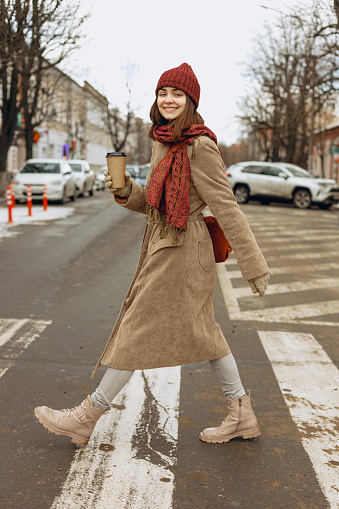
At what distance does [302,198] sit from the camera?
24.4 metres

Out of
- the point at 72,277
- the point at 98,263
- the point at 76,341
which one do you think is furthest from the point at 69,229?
the point at 76,341

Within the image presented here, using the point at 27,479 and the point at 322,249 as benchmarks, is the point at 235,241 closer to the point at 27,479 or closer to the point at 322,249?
the point at 27,479

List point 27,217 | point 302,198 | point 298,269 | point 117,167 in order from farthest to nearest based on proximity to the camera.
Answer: point 302,198 → point 27,217 → point 298,269 → point 117,167

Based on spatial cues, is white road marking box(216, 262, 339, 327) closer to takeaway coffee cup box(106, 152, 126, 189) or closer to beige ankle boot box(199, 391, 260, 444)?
beige ankle boot box(199, 391, 260, 444)

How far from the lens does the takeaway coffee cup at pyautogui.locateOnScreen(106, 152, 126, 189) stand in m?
3.14

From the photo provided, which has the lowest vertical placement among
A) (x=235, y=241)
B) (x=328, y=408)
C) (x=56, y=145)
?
(x=328, y=408)

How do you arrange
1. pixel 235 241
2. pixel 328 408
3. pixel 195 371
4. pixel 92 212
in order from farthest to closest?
1. pixel 92 212
2. pixel 195 371
3. pixel 328 408
4. pixel 235 241

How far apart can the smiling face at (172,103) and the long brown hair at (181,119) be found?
25 millimetres

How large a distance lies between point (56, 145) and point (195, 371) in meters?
56.9

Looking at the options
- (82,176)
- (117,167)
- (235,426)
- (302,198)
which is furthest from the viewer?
(82,176)

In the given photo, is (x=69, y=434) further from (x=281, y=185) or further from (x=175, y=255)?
(x=281, y=185)

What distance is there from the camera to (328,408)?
13.3 feet

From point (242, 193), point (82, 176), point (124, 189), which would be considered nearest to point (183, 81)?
point (124, 189)

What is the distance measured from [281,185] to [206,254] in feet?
71.4
